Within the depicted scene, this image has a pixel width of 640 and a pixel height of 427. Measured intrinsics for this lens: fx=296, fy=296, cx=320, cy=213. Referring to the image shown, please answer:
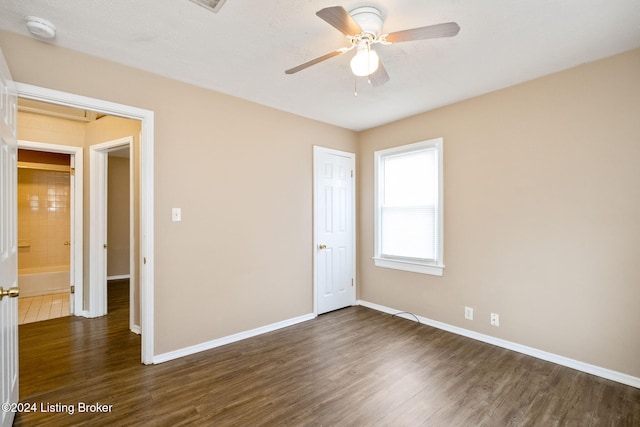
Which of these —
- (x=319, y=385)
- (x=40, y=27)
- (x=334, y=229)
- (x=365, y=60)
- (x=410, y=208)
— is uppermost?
(x=40, y=27)

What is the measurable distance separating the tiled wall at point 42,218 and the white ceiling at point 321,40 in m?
4.47

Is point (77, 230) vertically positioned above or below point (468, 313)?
above

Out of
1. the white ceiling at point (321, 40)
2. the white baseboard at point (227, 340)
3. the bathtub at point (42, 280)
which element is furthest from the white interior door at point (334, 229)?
the bathtub at point (42, 280)

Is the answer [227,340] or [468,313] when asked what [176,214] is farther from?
[468,313]

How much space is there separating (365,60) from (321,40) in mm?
504

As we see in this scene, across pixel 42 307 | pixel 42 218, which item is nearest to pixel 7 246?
pixel 42 307

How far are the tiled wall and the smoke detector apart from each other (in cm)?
453

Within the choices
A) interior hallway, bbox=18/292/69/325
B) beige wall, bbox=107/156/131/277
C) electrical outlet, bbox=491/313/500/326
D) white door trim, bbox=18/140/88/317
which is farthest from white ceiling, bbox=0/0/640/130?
beige wall, bbox=107/156/131/277

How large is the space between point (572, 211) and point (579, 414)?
1559mm

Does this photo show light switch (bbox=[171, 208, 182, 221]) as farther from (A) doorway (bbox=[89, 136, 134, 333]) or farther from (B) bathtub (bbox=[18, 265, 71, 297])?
(B) bathtub (bbox=[18, 265, 71, 297])

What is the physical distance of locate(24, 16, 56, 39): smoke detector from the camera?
194 cm

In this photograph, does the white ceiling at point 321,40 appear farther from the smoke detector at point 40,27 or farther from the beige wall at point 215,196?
the beige wall at point 215,196

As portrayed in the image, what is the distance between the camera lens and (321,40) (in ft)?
7.09

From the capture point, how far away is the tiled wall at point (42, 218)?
205 inches
